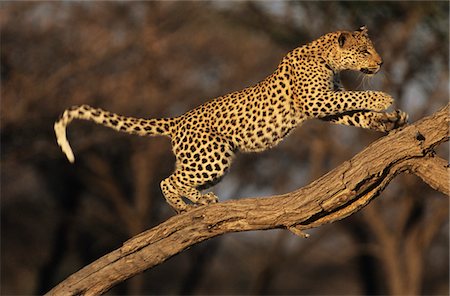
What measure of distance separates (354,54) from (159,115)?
50.4 feet

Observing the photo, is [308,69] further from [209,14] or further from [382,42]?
[209,14]

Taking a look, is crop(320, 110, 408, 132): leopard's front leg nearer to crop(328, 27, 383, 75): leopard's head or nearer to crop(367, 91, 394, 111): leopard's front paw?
crop(367, 91, 394, 111): leopard's front paw

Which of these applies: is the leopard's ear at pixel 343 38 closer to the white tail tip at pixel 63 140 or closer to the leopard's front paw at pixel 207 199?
the leopard's front paw at pixel 207 199

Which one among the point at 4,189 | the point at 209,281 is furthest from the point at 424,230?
the point at 209,281

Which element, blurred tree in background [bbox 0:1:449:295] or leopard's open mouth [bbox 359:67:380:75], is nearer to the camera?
leopard's open mouth [bbox 359:67:380:75]

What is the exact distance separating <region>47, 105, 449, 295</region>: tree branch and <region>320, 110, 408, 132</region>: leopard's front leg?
38 centimetres

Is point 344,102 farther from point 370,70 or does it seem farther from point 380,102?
point 370,70

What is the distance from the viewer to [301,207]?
8695 millimetres

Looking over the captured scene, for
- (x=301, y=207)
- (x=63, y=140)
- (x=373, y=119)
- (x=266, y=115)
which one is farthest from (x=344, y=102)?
(x=63, y=140)

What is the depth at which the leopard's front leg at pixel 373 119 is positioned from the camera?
904 cm

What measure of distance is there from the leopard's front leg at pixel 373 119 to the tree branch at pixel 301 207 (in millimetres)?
380

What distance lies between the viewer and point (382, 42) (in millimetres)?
20953

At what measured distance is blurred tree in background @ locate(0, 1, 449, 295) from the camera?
795 inches

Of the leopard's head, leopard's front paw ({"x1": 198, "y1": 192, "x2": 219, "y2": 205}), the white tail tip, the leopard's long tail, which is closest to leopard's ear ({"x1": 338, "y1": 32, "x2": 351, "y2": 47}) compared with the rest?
the leopard's head
